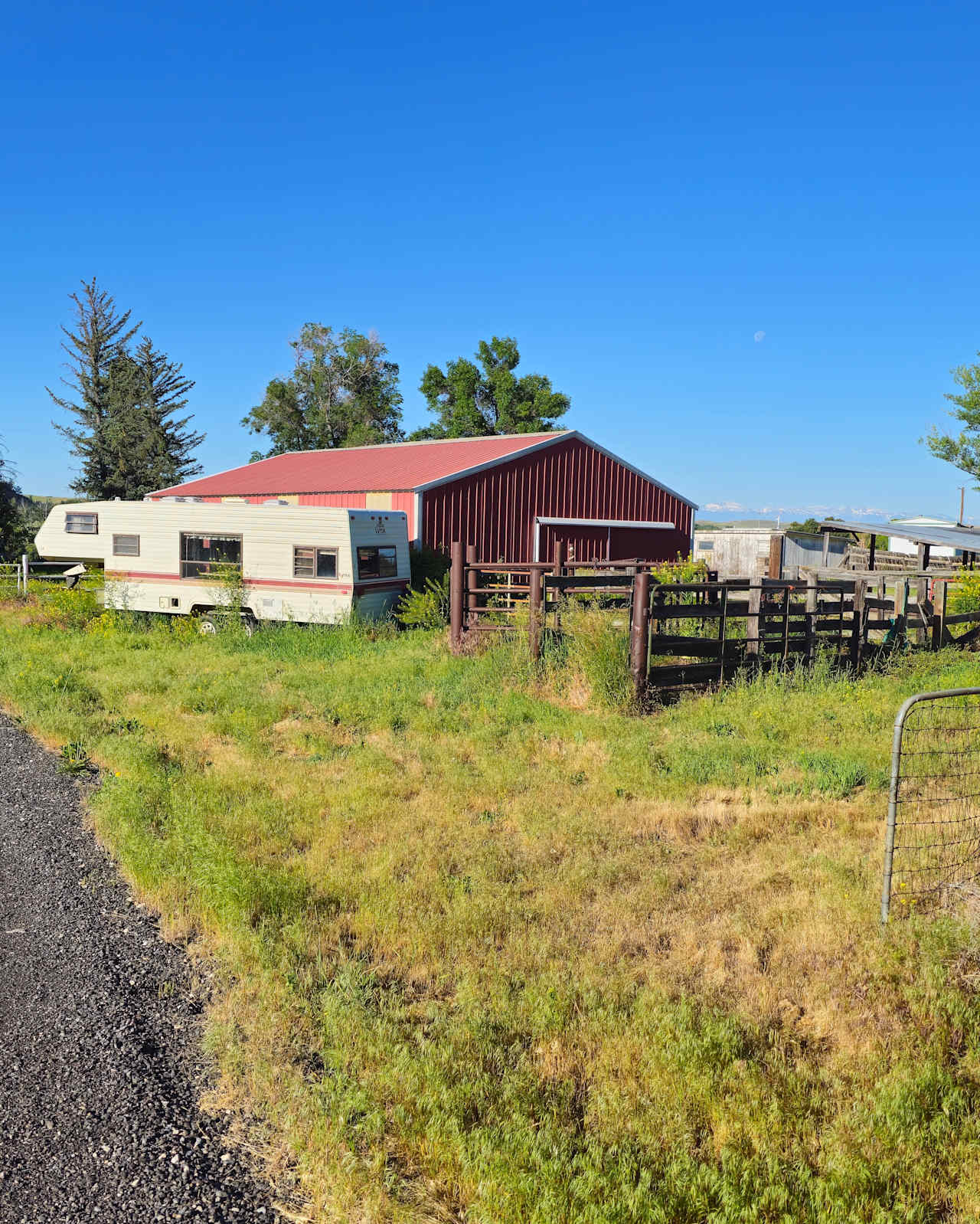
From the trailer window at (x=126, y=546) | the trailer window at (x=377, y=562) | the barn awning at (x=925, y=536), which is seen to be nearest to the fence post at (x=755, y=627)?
the barn awning at (x=925, y=536)

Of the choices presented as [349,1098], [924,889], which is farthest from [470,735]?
[349,1098]

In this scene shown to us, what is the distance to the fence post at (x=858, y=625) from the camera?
12.1 metres

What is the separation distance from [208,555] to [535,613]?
875 cm

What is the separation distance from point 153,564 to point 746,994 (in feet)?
53.5

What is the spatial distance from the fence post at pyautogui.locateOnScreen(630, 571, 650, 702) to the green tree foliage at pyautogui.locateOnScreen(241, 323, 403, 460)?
38818 millimetres

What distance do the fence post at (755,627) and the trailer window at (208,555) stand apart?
1015 centimetres

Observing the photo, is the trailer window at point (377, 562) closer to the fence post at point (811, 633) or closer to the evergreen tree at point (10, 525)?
the fence post at point (811, 633)

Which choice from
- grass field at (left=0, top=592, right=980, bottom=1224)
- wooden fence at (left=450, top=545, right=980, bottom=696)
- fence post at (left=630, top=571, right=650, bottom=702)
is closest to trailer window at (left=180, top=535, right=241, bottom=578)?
wooden fence at (left=450, top=545, right=980, bottom=696)

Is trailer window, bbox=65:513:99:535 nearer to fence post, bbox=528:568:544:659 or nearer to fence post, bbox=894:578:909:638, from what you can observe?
fence post, bbox=528:568:544:659

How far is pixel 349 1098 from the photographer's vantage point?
3.62 m

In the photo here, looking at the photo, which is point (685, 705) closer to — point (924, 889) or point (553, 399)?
point (924, 889)

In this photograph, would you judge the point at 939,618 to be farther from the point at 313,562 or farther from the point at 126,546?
the point at 126,546

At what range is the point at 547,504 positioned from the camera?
25.4m

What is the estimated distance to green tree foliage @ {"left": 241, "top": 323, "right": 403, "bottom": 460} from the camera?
4747 centimetres
